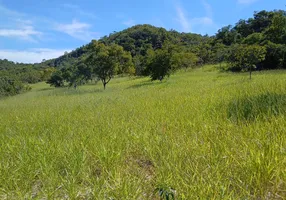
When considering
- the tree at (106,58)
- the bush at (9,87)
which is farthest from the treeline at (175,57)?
the bush at (9,87)

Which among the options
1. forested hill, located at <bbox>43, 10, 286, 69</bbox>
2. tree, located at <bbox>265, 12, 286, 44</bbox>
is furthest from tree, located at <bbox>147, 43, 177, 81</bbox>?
tree, located at <bbox>265, 12, 286, 44</bbox>

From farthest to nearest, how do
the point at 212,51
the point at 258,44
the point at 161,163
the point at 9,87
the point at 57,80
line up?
1. the point at 212,51
2. the point at 57,80
3. the point at 9,87
4. the point at 258,44
5. the point at 161,163

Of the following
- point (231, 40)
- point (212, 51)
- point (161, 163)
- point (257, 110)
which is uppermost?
point (231, 40)

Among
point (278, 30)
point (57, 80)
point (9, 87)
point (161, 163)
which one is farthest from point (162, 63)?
point (57, 80)

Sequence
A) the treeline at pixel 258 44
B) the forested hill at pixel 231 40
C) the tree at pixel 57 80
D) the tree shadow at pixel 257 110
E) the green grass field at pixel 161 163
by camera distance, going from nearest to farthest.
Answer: the green grass field at pixel 161 163
the tree shadow at pixel 257 110
the treeline at pixel 258 44
the forested hill at pixel 231 40
the tree at pixel 57 80

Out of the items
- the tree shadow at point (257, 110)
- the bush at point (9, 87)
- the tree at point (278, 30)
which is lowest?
the bush at point (9, 87)

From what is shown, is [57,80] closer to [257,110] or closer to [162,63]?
[162,63]

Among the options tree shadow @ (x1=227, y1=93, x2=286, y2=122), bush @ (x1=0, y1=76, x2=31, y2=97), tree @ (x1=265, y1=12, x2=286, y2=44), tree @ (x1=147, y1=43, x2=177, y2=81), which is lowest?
bush @ (x1=0, y1=76, x2=31, y2=97)

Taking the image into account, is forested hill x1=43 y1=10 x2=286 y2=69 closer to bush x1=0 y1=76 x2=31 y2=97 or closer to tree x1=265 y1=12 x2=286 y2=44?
tree x1=265 y1=12 x2=286 y2=44

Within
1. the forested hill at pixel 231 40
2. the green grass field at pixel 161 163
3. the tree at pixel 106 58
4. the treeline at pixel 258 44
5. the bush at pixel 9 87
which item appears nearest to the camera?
the green grass field at pixel 161 163

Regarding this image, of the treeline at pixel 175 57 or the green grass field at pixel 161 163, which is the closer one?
the green grass field at pixel 161 163

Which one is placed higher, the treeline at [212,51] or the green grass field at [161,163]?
the treeline at [212,51]

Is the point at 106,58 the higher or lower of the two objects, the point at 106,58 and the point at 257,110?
the higher

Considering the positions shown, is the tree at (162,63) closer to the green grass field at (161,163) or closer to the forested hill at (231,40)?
the forested hill at (231,40)
